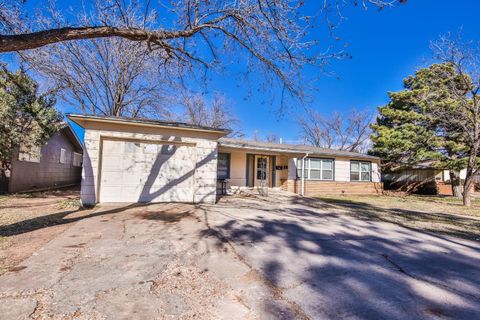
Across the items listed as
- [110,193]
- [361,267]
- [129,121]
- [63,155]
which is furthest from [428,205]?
[63,155]

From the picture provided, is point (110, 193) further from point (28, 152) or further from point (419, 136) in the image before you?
point (419, 136)

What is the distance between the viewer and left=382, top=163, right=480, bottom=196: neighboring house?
18.1m

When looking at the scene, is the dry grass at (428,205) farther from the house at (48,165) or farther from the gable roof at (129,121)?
the house at (48,165)

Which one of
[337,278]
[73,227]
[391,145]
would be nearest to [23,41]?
[73,227]

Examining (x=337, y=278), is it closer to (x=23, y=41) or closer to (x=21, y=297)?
(x=21, y=297)

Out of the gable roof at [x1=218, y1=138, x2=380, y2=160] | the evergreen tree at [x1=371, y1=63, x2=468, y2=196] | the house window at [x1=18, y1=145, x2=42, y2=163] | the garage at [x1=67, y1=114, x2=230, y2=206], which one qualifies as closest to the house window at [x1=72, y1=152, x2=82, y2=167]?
the house window at [x1=18, y1=145, x2=42, y2=163]

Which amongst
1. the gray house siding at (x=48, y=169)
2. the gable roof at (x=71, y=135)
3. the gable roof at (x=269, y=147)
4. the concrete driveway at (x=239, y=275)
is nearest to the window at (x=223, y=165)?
the gable roof at (x=269, y=147)

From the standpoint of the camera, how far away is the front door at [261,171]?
13.6 metres

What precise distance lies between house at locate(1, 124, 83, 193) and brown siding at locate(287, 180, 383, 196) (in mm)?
12765

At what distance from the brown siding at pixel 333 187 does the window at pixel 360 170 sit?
0.35 meters

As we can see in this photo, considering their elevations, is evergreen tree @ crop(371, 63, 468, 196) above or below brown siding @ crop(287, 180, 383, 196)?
above

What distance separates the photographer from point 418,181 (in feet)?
62.0

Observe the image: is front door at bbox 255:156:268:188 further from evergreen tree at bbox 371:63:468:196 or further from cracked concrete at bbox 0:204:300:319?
cracked concrete at bbox 0:204:300:319

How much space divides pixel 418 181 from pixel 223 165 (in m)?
15.6
